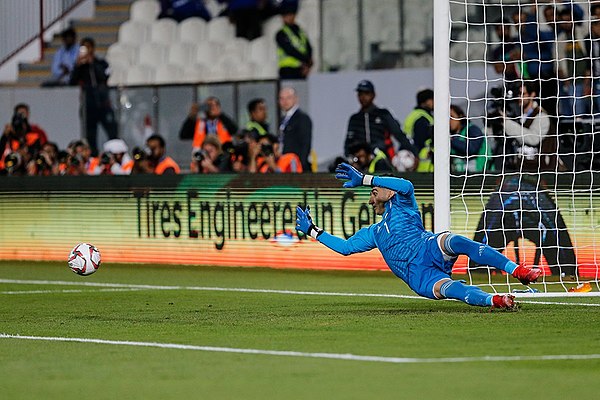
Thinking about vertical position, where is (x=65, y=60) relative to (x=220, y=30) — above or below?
below

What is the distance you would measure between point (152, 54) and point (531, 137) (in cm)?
1178

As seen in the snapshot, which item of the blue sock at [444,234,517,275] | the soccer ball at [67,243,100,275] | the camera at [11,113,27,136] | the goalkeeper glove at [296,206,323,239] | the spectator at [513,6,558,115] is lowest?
the soccer ball at [67,243,100,275]

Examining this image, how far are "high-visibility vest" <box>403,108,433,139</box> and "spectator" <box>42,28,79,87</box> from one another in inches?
345

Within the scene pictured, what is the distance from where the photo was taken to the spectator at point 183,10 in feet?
89.8

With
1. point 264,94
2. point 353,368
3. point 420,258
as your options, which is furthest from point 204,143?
point 353,368

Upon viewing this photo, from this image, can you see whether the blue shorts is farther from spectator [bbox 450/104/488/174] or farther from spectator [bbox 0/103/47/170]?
spectator [bbox 0/103/47/170]

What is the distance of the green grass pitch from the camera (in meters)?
7.82

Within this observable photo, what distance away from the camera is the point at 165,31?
27781mm

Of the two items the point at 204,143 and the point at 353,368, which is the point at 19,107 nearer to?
the point at 204,143

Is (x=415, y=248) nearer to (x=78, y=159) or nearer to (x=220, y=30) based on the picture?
(x=78, y=159)

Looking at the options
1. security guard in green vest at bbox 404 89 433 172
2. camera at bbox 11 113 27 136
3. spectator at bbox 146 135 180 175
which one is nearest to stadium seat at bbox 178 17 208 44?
camera at bbox 11 113 27 136

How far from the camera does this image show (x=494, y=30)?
2127 cm

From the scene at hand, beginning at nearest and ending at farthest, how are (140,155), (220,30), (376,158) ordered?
(376,158)
(140,155)
(220,30)

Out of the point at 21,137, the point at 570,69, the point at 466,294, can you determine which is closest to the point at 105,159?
the point at 21,137
